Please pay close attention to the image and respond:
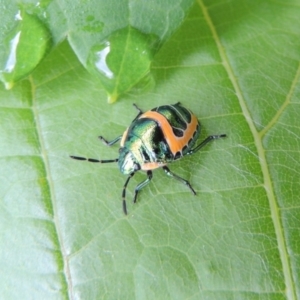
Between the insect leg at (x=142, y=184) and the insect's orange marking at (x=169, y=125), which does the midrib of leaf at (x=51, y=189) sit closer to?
the insect leg at (x=142, y=184)

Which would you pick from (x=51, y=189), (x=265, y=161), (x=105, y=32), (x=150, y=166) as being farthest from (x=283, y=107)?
(x=51, y=189)

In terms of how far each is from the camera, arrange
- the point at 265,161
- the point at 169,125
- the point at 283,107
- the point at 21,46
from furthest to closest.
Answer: the point at 169,125, the point at 283,107, the point at 265,161, the point at 21,46

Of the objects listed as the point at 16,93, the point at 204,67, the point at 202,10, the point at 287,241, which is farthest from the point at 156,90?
the point at 287,241

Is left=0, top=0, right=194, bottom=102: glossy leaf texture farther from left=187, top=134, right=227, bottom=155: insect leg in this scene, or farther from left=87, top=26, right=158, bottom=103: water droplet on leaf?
left=187, top=134, right=227, bottom=155: insect leg

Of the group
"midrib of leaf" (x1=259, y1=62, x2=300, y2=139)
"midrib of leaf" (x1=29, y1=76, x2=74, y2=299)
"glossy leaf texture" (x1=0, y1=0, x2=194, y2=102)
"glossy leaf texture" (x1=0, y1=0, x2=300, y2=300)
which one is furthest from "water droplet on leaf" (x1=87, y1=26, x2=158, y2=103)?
"midrib of leaf" (x1=259, y1=62, x2=300, y2=139)

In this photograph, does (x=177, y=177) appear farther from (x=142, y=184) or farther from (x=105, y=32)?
(x=105, y=32)

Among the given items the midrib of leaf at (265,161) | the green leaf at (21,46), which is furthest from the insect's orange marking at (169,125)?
the green leaf at (21,46)

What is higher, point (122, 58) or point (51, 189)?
point (122, 58)
